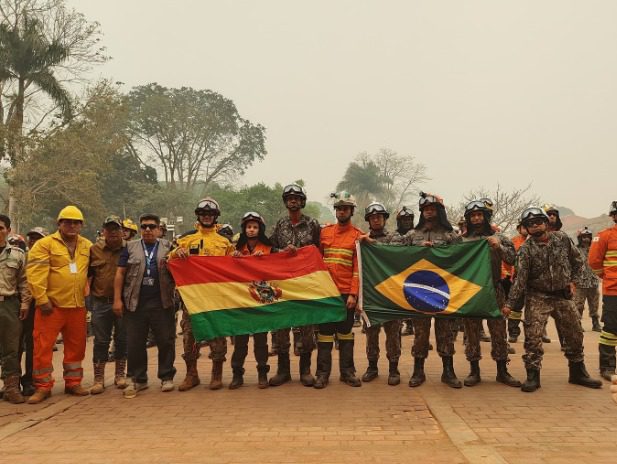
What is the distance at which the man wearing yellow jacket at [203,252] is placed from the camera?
6367 mm

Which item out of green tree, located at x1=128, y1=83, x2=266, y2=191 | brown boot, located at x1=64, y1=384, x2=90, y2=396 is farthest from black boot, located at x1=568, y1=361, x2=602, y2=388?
green tree, located at x1=128, y1=83, x2=266, y2=191

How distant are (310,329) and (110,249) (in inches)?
113

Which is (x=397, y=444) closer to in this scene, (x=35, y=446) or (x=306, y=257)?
(x=306, y=257)

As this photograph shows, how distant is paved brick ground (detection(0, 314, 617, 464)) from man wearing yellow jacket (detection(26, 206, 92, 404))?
0.32 m

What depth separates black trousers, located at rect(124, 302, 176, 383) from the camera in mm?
6312

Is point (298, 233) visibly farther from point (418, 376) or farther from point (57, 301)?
point (57, 301)

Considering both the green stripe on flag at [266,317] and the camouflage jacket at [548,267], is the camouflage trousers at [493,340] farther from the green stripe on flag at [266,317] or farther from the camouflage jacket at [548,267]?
the green stripe on flag at [266,317]

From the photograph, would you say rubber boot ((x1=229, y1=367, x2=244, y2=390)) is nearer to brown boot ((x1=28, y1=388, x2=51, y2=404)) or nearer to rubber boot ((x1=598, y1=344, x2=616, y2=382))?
brown boot ((x1=28, y1=388, x2=51, y2=404))

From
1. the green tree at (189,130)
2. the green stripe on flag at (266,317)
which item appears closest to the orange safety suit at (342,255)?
the green stripe on flag at (266,317)

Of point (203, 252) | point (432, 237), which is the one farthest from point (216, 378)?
Answer: point (432, 237)

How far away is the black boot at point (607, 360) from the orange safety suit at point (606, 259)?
0.72 metres

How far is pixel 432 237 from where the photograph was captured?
6.60 meters

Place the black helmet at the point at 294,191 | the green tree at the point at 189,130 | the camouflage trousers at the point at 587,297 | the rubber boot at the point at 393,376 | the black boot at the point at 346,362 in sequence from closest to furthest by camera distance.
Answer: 1. the rubber boot at the point at 393,376
2. the black boot at the point at 346,362
3. the black helmet at the point at 294,191
4. the camouflage trousers at the point at 587,297
5. the green tree at the point at 189,130

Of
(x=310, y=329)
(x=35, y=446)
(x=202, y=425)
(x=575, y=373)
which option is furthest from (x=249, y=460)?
(x=575, y=373)
